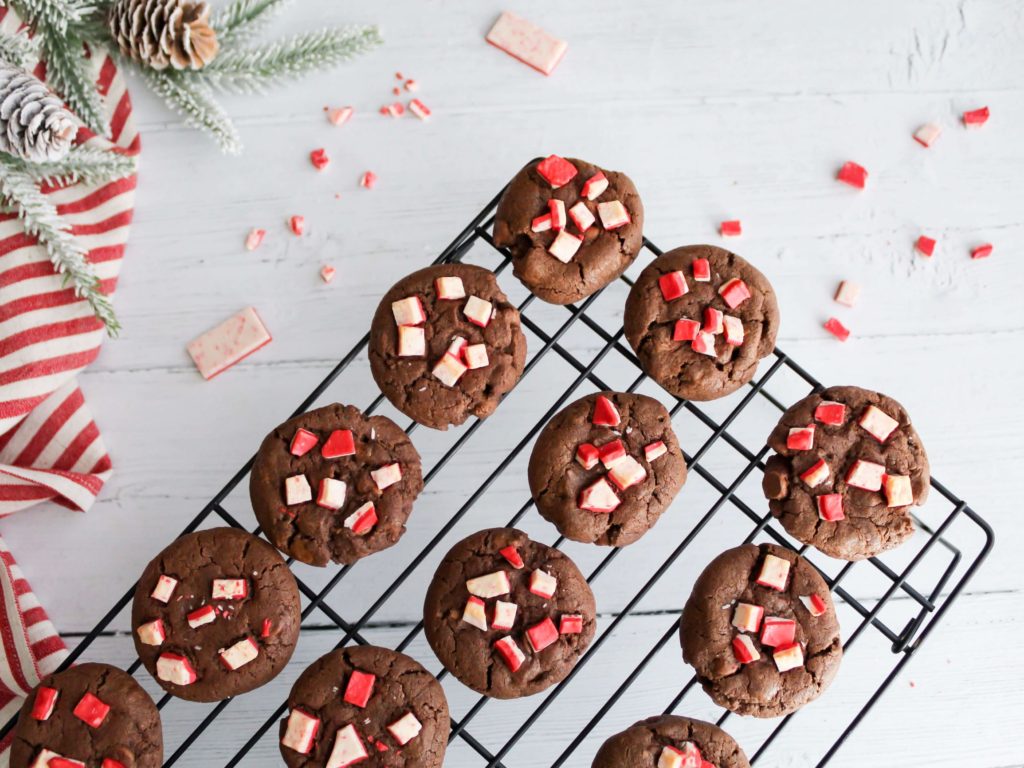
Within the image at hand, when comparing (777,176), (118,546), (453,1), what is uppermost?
(453,1)

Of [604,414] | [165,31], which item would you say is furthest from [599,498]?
[165,31]

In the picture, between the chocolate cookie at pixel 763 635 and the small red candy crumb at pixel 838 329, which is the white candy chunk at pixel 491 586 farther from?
the small red candy crumb at pixel 838 329

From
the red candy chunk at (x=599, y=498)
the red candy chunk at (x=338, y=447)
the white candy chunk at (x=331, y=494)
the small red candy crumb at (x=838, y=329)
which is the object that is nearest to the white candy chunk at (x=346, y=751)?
the white candy chunk at (x=331, y=494)

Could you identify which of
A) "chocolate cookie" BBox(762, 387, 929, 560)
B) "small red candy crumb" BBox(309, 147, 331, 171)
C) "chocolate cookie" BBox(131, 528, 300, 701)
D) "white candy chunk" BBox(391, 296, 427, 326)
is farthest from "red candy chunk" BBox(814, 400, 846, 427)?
"small red candy crumb" BBox(309, 147, 331, 171)

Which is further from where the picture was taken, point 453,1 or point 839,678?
→ point 453,1

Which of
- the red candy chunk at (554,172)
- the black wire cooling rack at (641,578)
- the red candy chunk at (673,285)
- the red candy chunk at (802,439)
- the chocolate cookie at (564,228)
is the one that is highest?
the red candy chunk at (554,172)

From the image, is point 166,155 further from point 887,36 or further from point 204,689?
point 887,36

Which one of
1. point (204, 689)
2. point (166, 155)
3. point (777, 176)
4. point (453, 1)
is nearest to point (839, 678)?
point (777, 176)
